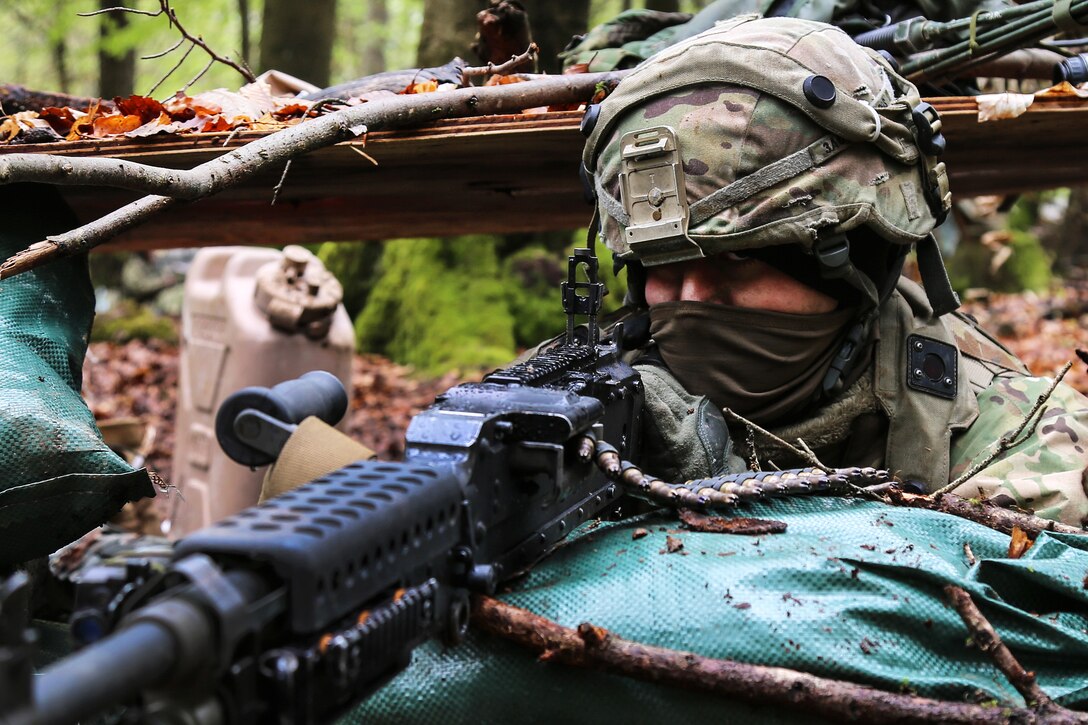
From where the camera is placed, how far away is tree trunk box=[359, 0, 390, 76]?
2148cm

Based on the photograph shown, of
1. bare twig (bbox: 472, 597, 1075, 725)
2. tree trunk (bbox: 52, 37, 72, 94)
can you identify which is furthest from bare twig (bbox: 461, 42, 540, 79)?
tree trunk (bbox: 52, 37, 72, 94)

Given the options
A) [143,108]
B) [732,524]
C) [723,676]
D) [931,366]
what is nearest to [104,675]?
[723,676]

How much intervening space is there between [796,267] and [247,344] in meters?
3.40

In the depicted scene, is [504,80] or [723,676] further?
[504,80]

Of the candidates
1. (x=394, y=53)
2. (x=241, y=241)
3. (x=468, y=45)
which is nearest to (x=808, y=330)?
(x=241, y=241)

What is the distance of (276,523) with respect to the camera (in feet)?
4.92

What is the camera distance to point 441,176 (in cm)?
378

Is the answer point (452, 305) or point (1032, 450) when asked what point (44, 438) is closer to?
point (1032, 450)

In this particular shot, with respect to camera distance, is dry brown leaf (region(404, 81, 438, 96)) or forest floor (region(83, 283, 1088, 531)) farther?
forest floor (region(83, 283, 1088, 531))

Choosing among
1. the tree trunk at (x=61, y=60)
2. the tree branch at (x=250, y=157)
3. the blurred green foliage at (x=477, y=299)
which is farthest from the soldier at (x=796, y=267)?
the tree trunk at (x=61, y=60)

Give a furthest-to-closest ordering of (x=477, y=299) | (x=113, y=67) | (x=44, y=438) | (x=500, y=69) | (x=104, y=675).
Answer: (x=113, y=67) → (x=477, y=299) → (x=500, y=69) → (x=44, y=438) → (x=104, y=675)

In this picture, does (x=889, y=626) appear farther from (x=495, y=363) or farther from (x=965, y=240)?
(x=965, y=240)

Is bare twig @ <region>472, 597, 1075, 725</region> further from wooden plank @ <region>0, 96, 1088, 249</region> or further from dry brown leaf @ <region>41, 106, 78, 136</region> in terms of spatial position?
dry brown leaf @ <region>41, 106, 78, 136</region>

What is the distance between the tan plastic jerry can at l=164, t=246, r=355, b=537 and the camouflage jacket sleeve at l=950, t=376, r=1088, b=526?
3.39 metres
